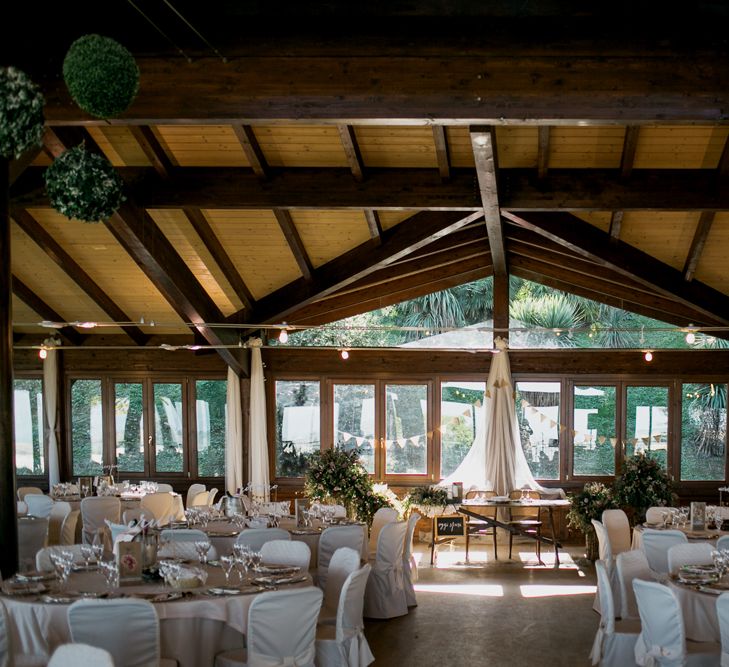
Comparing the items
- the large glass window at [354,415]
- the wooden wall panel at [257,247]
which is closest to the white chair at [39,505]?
the wooden wall panel at [257,247]

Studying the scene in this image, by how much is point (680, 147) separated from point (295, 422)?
323 inches

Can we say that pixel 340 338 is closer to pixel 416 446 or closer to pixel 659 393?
pixel 416 446

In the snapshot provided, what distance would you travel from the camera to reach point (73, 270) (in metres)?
12.7

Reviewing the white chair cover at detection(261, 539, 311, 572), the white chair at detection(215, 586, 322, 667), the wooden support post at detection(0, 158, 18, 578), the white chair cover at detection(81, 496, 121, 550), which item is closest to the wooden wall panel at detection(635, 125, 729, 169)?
the white chair cover at detection(261, 539, 311, 572)

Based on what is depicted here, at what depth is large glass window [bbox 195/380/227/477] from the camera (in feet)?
50.5

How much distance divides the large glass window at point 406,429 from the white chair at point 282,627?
9264 millimetres

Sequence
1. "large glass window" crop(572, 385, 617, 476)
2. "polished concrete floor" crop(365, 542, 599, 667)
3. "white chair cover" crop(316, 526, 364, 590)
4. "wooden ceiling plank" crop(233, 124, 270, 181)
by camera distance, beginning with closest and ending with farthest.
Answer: "polished concrete floor" crop(365, 542, 599, 667)
"white chair cover" crop(316, 526, 364, 590)
"wooden ceiling plank" crop(233, 124, 270, 181)
"large glass window" crop(572, 385, 617, 476)

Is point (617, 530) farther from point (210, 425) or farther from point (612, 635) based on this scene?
point (210, 425)

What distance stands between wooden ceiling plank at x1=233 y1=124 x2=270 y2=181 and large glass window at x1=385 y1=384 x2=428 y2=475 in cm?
613

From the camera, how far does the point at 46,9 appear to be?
7.00 metres

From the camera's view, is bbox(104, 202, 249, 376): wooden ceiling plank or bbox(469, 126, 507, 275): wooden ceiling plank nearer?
bbox(469, 126, 507, 275): wooden ceiling plank

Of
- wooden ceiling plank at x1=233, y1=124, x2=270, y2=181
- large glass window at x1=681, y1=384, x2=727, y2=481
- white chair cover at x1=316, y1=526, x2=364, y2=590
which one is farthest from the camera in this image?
large glass window at x1=681, y1=384, x2=727, y2=481

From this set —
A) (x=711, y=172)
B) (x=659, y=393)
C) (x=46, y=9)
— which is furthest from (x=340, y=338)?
(x=46, y=9)

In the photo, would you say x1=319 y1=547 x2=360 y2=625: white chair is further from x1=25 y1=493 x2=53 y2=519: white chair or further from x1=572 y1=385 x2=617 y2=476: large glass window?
x1=572 y1=385 x2=617 y2=476: large glass window
